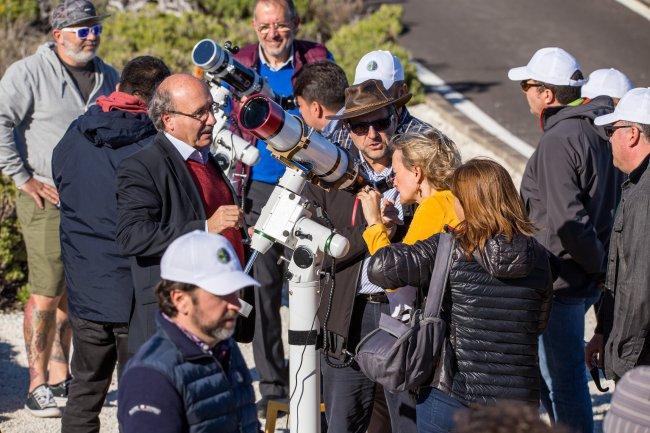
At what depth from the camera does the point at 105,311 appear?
5875mm

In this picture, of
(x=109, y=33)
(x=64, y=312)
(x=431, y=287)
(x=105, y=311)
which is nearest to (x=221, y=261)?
(x=431, y=287)

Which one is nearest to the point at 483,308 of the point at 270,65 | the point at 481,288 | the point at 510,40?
the point at 481,288

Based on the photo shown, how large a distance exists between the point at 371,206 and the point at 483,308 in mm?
778

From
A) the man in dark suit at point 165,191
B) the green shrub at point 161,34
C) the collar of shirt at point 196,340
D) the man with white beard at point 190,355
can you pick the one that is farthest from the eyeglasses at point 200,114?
the green shrub at point 161,34

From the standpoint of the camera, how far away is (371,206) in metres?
5.29

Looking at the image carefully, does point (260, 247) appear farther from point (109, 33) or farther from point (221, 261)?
point (109, 33)

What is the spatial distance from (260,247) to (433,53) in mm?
12194

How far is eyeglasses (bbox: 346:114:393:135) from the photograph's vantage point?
19.3ft

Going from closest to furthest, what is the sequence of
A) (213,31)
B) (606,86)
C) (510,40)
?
1. (606,86)
2. (213,31)
3. (510,40)

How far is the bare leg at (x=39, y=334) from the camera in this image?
7168mm

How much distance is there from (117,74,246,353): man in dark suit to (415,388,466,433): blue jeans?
3.71 ft

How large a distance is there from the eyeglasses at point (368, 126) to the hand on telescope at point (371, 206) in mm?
616

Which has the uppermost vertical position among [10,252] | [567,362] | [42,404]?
[567,362]

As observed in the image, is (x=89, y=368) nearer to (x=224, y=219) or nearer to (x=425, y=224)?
(x=224, y=219)
